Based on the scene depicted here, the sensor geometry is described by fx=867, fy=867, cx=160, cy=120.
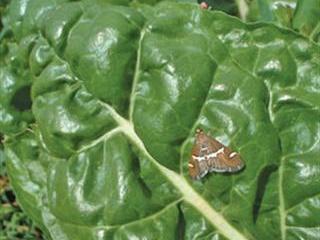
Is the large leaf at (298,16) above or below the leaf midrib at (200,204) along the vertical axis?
above

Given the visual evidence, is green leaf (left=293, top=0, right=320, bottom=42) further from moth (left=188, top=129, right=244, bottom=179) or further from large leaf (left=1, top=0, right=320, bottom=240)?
moth (left=188, top=129, right=244, bottom=179)

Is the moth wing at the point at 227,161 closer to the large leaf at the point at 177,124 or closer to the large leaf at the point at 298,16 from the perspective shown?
the large leaf at the point at 177,124

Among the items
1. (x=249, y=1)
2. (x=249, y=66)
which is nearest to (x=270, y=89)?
(x=249, y=66)

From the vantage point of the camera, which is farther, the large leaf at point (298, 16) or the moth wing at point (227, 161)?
the large leaf at point (298, 16)

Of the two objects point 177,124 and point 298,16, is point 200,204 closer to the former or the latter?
point 177,124

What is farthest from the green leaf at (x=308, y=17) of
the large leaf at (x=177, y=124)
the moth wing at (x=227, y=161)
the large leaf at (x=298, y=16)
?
the moth wing at (x=227, y=161)

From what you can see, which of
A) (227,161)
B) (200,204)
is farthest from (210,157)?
(200,204)

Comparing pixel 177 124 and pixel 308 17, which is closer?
pixel 177 124
